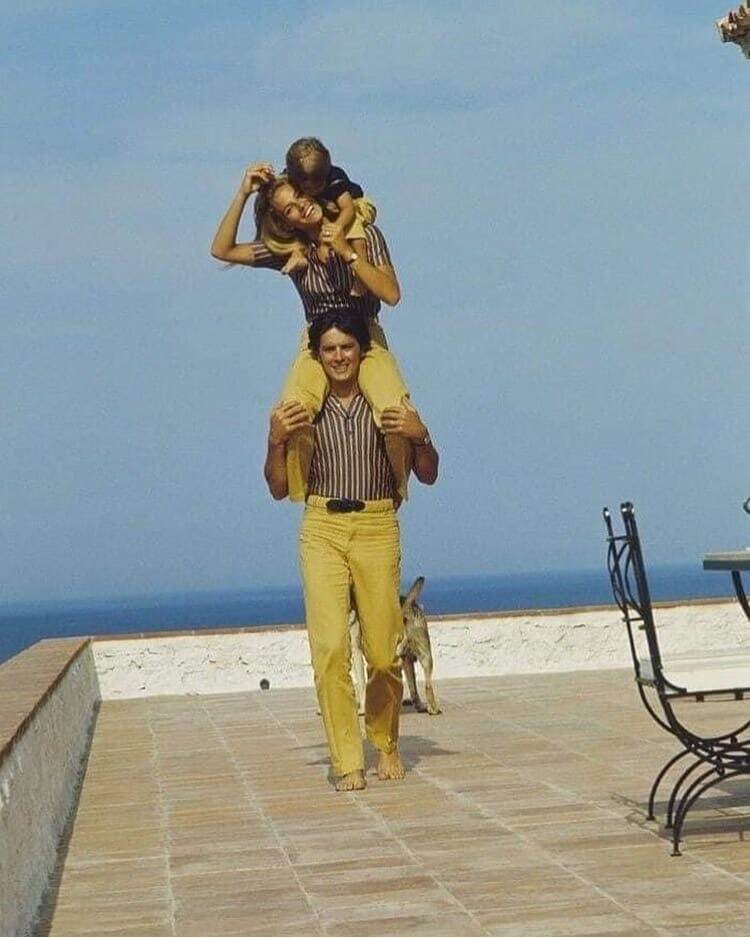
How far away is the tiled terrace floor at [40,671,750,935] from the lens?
208 inches

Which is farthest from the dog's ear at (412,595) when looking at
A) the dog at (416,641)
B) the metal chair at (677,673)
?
the metal chair at (677,673)

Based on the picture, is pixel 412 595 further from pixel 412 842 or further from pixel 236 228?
pixel 412 842

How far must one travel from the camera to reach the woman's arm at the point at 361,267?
8312 millimetres

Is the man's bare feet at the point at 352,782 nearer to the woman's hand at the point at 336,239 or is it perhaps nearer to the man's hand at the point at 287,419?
the man's hand at the point at 287,419

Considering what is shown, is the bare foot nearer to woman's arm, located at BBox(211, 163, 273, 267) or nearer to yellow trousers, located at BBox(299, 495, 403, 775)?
yellow trousers, located at BBox(299, 495, 403, 775)

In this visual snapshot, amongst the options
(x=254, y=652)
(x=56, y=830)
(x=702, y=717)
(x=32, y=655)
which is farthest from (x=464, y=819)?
(x=254, y=652)

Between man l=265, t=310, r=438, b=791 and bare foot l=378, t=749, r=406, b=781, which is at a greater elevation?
man l=265, t=310, r=438, b=791

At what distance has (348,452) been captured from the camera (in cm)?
845

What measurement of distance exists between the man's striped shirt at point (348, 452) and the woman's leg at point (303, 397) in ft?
0.18

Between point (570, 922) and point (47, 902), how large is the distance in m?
1.72

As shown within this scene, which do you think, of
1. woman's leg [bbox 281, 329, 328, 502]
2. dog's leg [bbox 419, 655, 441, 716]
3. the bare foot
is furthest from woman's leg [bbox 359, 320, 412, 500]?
dog's leg [bbox 419, 655, 441, 716]

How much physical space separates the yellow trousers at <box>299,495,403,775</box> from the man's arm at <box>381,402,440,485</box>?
24 cm

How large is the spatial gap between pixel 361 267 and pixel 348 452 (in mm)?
824

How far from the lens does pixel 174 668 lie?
14797 millimetres
